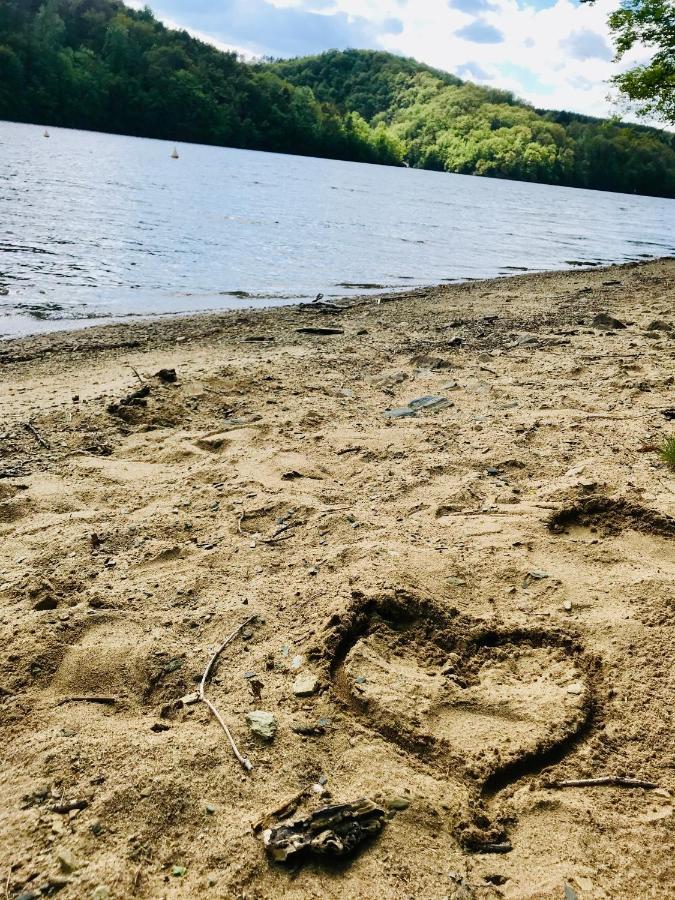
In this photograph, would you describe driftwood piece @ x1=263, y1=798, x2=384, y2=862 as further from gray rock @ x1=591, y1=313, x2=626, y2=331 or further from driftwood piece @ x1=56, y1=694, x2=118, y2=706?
gray rock @ x1=591, y1=313, x2=626, y2=331

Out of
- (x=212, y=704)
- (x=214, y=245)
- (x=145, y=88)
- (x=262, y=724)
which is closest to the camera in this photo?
(x=262, y=724)

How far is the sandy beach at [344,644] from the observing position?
Answer: 5.50ft

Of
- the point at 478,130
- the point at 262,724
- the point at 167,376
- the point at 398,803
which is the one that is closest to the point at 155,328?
the point at 167,376

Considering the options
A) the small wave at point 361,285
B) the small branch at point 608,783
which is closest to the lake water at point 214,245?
the small wave at point 361,285

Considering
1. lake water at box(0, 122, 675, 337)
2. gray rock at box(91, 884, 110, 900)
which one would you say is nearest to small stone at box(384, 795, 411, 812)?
gray rock at box(91, 884, 110, 900)

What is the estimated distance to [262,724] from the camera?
6.91 ft

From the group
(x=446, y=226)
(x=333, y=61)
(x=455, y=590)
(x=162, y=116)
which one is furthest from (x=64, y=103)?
(x=333, y=61)

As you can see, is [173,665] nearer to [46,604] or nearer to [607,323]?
[46,604]

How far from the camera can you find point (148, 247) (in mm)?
17031

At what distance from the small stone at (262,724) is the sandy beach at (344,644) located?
0.01 metres

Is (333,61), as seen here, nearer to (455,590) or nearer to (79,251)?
(79,251)

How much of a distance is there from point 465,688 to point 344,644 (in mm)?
506

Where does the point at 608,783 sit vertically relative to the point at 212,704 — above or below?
above

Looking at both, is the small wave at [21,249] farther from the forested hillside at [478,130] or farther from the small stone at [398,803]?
the forested hillside at [478,130]
